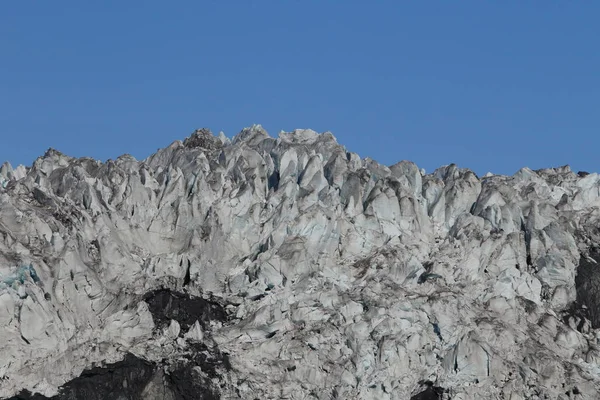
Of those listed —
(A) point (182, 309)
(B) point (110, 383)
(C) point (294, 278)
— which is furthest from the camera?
(C) point (294, 278)

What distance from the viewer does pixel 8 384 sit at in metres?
120

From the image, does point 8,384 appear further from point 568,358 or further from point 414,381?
point 568,358

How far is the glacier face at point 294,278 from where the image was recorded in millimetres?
126125

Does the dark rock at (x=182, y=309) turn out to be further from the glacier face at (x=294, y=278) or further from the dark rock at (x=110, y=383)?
the dark rock at (x=110, y=383)

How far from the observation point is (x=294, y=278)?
13550 cm

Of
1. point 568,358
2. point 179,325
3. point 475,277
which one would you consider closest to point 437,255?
point 475,277

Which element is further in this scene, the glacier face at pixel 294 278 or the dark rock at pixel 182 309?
the dark rock at pixel 182 309

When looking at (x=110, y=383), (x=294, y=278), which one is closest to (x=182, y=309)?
(x=294, y=278)

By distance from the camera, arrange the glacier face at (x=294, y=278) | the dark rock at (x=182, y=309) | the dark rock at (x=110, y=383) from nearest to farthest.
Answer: the dark rock at (x=110, y=383) < the glacier face at (x=294, y=278) < the dark rock at (x=182, y=309)

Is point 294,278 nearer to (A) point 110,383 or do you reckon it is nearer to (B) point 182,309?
(B) point 182,309

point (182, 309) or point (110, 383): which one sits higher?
point (182, 309)

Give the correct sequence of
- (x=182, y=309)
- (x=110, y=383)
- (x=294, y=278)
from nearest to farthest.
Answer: (x=110, y=383), (x=182, y=309), (x=294, y=278)

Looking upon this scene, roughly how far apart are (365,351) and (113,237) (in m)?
23.4

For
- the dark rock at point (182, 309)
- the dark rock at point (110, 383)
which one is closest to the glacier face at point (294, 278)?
the dark rock at point (182, 309)
